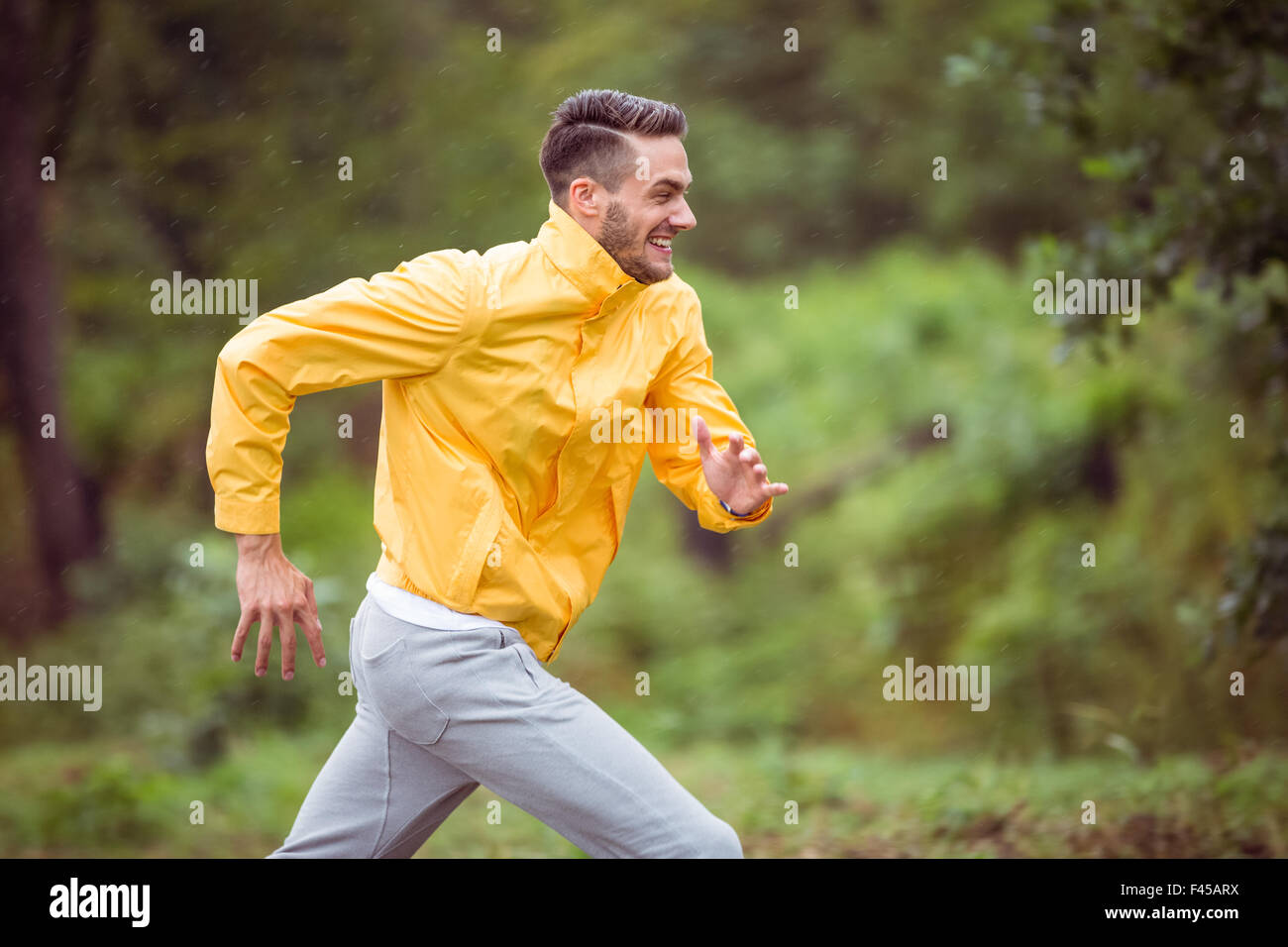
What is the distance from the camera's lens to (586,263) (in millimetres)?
3002

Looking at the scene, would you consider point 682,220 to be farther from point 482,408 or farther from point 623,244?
point 482,408

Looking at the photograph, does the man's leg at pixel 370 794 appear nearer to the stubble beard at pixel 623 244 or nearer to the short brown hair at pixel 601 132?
the stubble beard at pixel 623 244

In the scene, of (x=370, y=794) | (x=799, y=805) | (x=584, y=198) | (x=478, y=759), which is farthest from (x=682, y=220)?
(x=799, y=805)

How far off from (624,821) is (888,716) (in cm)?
546

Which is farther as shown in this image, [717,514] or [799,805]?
[799,805]

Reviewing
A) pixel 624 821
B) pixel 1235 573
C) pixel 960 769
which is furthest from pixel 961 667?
pixel 624 821

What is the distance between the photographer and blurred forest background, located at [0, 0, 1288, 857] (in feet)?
18.8

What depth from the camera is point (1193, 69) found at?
5129mm

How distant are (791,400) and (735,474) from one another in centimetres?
788

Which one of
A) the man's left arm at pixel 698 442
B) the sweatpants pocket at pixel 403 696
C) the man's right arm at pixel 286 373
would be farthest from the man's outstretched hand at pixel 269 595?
the man's left arm at pixel 698 442

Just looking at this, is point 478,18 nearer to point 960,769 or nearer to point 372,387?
point 372,387

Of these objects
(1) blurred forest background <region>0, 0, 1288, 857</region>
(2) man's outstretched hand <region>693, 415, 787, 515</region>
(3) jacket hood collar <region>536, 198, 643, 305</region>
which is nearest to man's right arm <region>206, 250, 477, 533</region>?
(3) jacket hood collar <region>536, 198, 643, 305</region>

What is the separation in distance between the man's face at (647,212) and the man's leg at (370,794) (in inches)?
41.2

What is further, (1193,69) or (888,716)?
(888,716)
